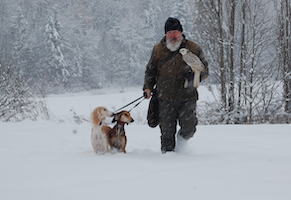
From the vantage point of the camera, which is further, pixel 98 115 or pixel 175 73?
pixel 175 73

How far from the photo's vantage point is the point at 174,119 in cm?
334

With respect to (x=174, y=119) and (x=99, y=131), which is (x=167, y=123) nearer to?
(x=174, y=119)

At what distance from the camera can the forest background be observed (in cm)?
742

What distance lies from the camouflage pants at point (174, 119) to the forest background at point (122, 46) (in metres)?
4.67

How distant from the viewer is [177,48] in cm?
311

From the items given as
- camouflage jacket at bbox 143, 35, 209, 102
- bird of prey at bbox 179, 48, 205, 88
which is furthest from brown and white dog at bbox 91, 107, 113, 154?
bird of prey at bbox 179, 48, 205, 88

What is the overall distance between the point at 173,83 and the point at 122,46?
37115 mm

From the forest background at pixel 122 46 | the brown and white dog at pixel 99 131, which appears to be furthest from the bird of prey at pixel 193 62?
the forest background at pixel 122 46

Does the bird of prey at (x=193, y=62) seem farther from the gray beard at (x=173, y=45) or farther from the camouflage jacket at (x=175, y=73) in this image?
the gray beard at (x=173, y=45)

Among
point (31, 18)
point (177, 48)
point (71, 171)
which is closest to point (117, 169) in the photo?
point (71, 171)

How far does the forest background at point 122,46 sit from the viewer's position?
24.3 ft

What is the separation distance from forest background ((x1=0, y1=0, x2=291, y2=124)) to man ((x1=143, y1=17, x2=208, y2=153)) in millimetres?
4650

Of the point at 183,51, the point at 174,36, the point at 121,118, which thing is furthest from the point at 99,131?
the point at 174,36

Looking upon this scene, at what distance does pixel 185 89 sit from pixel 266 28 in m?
5.36
